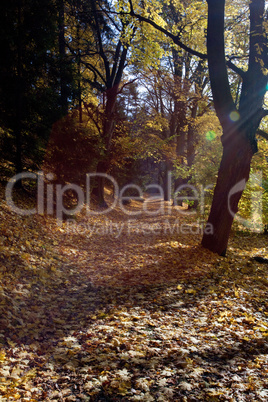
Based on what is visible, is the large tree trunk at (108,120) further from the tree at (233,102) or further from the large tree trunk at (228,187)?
the large tree trunk at (228,187)

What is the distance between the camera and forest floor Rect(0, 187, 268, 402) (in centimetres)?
243

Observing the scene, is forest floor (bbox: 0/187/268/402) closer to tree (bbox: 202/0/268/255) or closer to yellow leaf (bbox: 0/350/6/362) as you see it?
yellow leaf (bbox: 0/350/6/362)

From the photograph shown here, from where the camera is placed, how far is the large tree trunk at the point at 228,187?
257 inches

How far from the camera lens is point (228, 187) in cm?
669

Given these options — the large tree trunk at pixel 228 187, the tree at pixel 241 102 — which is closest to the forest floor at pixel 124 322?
the large tree trunk at pixel 228 187

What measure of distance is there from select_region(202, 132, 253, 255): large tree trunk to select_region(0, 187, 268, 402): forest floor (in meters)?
0.67

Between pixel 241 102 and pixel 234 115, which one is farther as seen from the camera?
pixel 241 102

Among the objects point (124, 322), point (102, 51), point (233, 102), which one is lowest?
point (124, 322)

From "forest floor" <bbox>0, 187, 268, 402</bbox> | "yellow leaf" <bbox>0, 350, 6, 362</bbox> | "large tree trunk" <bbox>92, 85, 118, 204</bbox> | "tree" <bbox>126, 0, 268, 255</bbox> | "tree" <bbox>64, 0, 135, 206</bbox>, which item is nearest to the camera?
"forest floor" <bbox>0, 187, 268, 402</bbox>

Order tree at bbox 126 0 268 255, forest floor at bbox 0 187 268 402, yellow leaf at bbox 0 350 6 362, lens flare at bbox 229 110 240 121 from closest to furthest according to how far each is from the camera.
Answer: forest floor at bbox 0 187 268 402 < yellow leaf at bbox 0 350 6 362 < tree at bbox 126 0 268 255 < lens flare at bbox 229 110 240 121

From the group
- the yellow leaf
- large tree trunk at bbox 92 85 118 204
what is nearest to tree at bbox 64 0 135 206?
large tree trunk at bbox 92 85 118 204

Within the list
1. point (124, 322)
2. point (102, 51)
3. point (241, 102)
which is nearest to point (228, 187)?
point (241, 102)

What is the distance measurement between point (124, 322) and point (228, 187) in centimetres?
455

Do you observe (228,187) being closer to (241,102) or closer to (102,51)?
(241,102)
